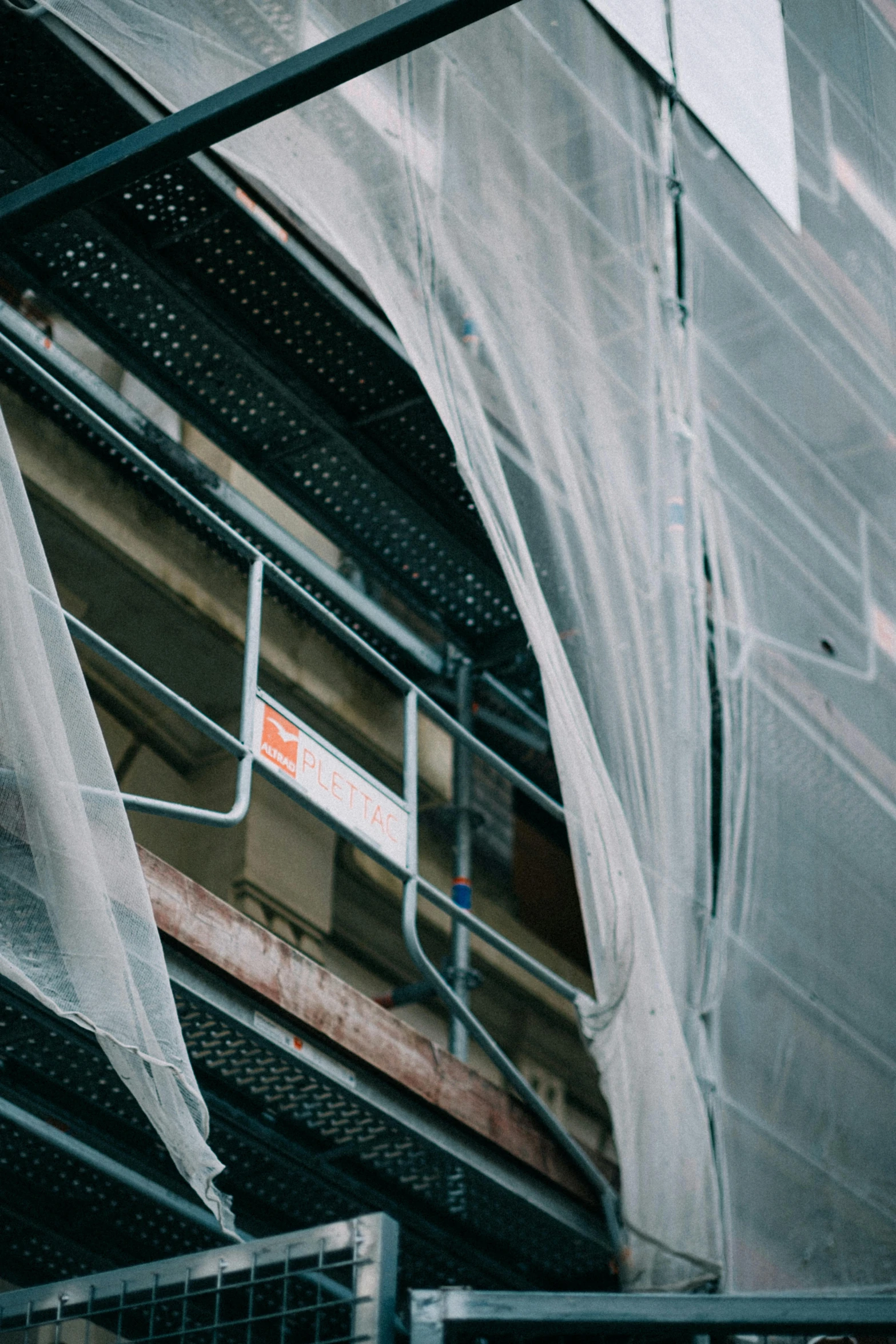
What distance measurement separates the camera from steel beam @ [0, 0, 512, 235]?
3.25 m

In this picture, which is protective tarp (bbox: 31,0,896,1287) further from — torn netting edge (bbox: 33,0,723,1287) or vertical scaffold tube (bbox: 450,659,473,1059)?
vertical scaffold tube (bbox: 450,659,473,1059)

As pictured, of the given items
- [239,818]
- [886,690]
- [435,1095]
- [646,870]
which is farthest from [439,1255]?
[886,690]

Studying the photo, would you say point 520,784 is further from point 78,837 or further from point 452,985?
point 78,837

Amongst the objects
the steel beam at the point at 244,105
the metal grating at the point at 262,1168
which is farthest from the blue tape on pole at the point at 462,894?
the steel beam at the point at 244,105

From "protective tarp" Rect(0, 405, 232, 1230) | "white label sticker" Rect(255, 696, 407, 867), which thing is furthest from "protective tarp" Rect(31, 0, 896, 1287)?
"protective tarp" Rect(0, 405, 232, 1230)

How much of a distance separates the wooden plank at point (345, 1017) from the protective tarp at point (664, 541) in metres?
0.50

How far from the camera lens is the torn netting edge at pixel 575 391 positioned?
449cm

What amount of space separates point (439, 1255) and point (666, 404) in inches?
113

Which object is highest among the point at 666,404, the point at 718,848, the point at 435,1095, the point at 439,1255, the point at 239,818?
the point at 666,404

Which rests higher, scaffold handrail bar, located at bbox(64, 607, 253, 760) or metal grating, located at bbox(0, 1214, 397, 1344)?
scaffold handrail bar, located at bbox(64, 607, 253, 760)

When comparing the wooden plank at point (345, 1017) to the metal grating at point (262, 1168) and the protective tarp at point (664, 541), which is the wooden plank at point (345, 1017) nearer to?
the metal grating at point (262, 1168)

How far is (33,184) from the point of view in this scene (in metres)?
3.62

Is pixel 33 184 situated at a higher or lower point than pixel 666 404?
lower

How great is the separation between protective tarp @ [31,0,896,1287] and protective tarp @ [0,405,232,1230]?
1.50 metres
